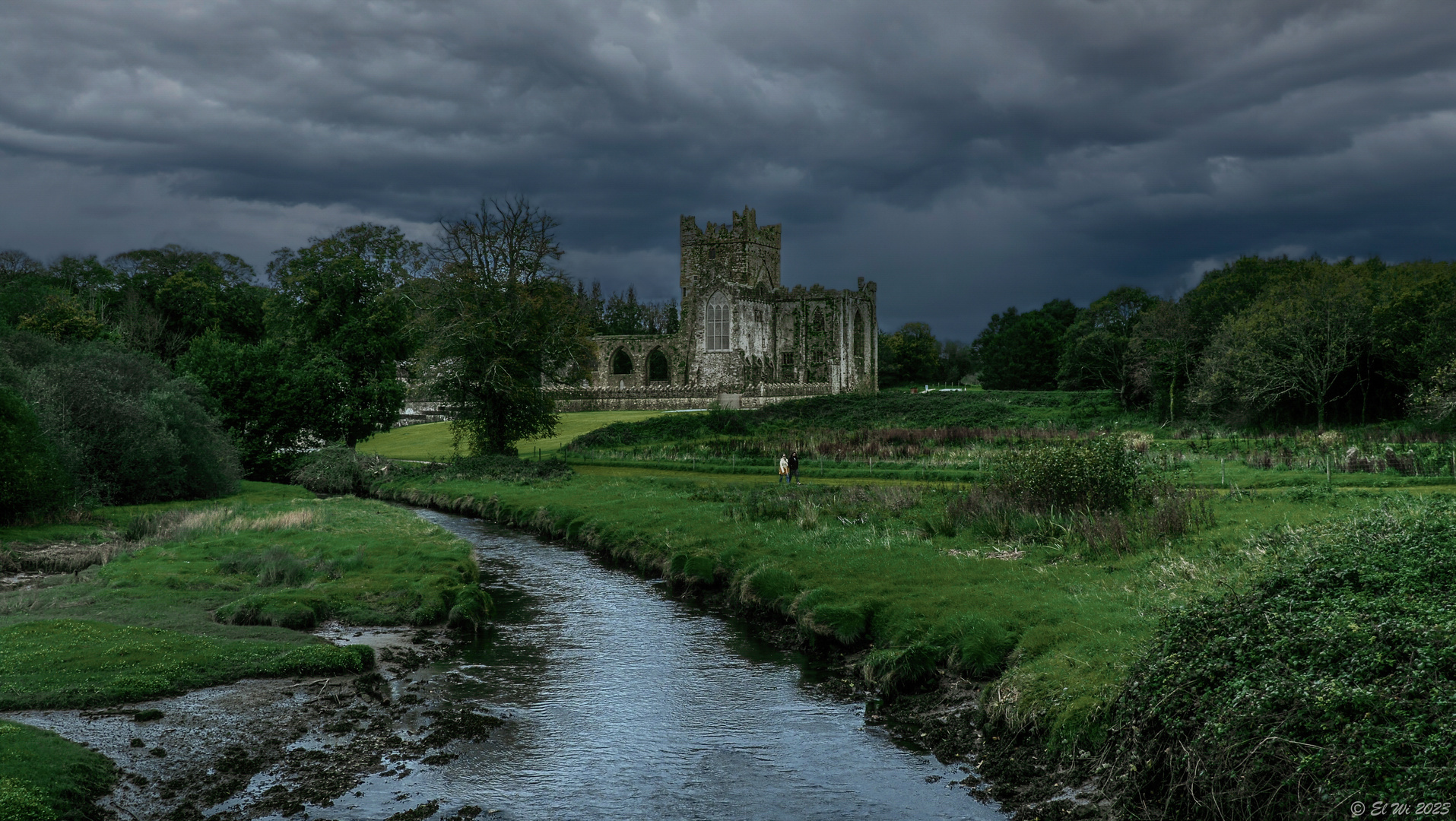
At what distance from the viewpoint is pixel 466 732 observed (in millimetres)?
11672

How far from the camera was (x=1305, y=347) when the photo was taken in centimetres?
4469

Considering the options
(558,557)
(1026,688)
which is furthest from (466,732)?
(558,557)

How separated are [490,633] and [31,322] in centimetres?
5067

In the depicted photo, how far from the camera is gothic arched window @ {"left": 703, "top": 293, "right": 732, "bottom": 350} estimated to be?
8025cm

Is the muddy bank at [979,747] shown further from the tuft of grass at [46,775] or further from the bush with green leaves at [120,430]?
the bush with green leaves at [120,430]

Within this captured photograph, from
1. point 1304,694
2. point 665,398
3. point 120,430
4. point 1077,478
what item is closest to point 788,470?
point 1077,478

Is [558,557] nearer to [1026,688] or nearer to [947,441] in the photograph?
[1026,688]

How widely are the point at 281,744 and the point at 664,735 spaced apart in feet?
14.1

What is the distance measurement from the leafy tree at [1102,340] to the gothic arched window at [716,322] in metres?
29.7

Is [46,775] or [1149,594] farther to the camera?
[1149,594]

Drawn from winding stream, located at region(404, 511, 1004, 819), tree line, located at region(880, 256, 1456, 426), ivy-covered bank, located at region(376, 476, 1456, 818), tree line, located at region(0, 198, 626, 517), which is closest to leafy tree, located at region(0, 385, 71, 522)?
tree line, located at region(0, 198, 626, 517)

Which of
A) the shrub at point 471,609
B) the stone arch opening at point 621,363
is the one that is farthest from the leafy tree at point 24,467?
the stone arch opening at point 621,363

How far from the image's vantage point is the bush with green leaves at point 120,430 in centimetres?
2812

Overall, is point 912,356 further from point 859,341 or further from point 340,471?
point 340,471
